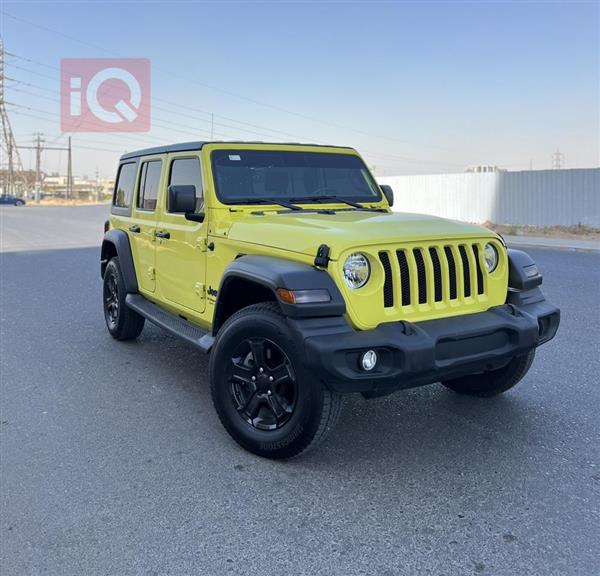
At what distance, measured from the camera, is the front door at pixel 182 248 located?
4520 millimetres

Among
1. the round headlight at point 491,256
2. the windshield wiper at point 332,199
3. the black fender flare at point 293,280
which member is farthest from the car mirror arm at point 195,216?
the round headlight at point 491,256

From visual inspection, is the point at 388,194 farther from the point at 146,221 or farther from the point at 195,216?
the point at 146,221

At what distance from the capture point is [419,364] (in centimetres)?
315

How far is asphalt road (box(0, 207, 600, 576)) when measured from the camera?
8.73 ft

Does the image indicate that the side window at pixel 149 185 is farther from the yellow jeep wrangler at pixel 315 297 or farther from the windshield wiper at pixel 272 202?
the windshield wiper at pixel 272 202

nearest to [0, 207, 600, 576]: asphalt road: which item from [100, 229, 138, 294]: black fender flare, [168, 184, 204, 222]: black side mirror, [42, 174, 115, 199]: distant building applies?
[100, 229, 138, 294]: black fender flare

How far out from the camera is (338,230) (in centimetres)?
353

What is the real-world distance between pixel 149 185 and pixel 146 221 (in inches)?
14.6

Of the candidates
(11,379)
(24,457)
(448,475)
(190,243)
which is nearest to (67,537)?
(24,457)

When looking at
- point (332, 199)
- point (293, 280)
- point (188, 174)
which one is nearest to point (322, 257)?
point (293, 280)

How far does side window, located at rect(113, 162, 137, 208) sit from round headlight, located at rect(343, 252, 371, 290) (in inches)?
139

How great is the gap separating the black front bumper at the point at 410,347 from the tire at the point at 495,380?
550 millimetres

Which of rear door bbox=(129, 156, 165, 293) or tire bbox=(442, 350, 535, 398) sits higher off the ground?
rear door bbox=(129, 156, 165, 293)

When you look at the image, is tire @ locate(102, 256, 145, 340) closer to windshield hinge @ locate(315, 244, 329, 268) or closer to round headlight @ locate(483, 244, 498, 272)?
windshield hinge @ locate(315, 244, 329, 268)
